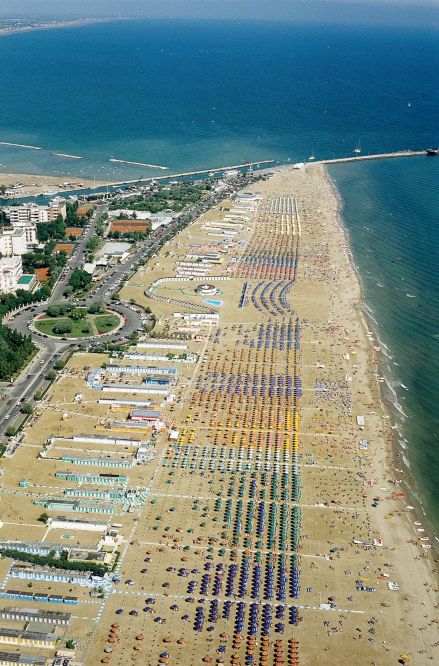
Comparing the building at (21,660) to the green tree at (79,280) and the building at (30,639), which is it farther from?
the green tree at (79,280)

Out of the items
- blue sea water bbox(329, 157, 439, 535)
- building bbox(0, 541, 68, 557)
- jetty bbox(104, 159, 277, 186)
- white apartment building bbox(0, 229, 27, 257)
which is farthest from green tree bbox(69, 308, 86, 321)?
jetty bbox(104, 159, 277, 186)

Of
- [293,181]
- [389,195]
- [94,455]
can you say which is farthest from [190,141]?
[94,455]

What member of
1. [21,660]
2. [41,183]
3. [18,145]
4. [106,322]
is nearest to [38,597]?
[21,660]

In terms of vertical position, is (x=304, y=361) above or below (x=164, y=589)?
above

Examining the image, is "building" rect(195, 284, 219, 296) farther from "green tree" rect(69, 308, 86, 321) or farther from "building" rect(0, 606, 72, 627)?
"building" rect(0, 606, 72, 627)

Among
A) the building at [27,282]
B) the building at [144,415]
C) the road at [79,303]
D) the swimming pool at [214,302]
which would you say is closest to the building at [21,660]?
the road at [79,303]

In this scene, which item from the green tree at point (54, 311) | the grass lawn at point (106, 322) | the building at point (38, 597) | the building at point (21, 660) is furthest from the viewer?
the green tree at point (54, 311)

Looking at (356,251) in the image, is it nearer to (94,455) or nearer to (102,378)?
(102,378)
